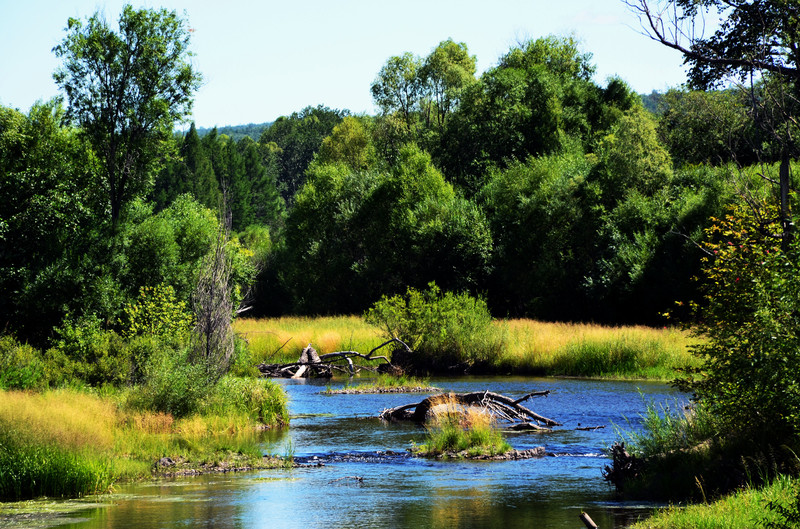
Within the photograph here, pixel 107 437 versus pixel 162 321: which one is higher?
pixel 162 321

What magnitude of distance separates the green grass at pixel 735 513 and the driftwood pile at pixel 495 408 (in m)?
12.1

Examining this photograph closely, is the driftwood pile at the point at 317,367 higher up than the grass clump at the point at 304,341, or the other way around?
the grass clump at the point at 304,341

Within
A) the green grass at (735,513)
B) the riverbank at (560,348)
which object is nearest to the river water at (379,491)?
the green grass at (735,513)

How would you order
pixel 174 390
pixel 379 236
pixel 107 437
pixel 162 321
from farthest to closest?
pixel 379 236 → pixel 162 321 → pixel 174 390 → pixel 107 437

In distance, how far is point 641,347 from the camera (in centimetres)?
4234

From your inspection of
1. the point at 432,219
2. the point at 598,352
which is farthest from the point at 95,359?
the point at 432,219

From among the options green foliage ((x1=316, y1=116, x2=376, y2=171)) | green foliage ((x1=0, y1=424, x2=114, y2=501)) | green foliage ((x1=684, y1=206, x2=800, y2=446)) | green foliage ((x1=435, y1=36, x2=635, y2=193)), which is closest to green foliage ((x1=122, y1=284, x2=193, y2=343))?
green foliage ((x1=0, y1=424, x2=114, y2=501))

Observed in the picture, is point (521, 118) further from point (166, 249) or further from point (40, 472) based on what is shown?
point (40, 472)

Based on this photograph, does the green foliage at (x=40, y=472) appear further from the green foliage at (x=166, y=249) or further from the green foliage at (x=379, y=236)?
the green foliage at (x=379, y=236)

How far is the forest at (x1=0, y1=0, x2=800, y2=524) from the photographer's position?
17.4 meters

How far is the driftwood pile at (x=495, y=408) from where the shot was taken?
2628 centimetres

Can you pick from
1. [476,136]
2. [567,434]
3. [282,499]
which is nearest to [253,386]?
[567,434]

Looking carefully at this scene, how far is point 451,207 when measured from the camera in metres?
73.6

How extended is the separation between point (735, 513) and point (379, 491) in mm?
7361
